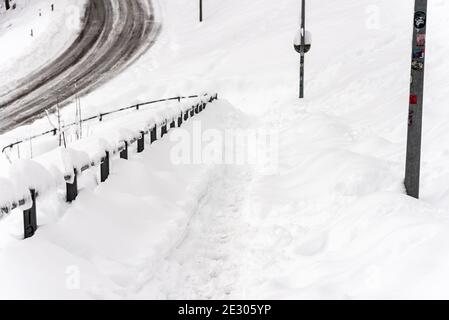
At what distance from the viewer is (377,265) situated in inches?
214

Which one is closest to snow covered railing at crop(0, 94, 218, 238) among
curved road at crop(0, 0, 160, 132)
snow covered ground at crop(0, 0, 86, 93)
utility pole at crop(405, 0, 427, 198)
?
utility pole at crop(405, 0, 427, 198)

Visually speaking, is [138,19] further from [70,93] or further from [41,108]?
[41,108]

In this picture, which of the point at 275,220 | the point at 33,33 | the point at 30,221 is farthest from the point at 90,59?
the point at 30,221

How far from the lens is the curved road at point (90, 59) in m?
24.4

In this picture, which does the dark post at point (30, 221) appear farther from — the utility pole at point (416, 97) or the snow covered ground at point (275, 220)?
the utility pole at point (416, 97)

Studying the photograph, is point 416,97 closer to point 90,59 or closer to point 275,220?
point 275,220

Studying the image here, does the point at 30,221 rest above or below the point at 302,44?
below

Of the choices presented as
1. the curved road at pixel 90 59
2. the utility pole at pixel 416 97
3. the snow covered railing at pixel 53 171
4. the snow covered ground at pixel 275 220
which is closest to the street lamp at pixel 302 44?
the snow covered ground at pixel 275 220

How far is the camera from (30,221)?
18.9ft

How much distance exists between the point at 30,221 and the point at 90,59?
89.9 feet

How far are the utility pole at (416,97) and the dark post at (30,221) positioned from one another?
548 centimetres

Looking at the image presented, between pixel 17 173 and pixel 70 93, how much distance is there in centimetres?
2158

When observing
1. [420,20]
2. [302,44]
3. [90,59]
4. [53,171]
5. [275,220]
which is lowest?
[275,220]

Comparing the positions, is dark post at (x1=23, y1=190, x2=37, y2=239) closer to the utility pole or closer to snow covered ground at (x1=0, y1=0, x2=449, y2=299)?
snow covered ground at (x1=0, y1=0, x2=449, y2=299)
